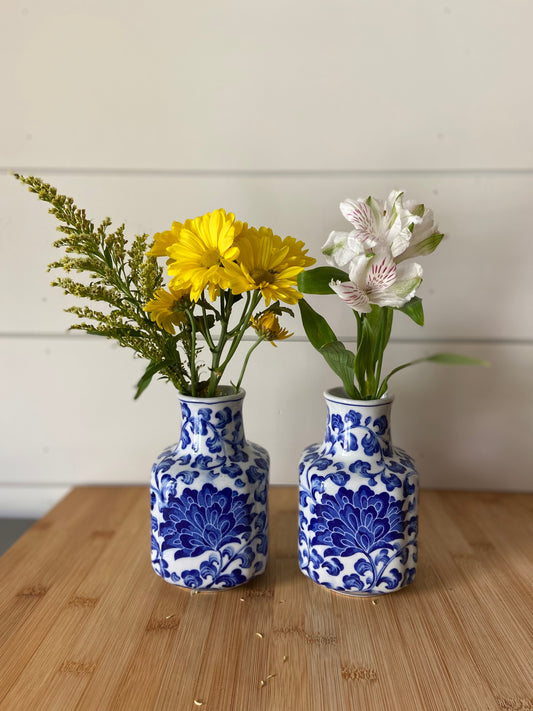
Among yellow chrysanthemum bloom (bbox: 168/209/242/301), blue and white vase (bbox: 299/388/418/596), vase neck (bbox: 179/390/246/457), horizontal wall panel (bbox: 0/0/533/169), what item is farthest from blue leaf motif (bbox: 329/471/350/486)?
horizontal wall panel (bbox: 0/0/533/169)

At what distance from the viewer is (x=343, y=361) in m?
0.62

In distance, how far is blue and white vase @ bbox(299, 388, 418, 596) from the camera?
0.59m

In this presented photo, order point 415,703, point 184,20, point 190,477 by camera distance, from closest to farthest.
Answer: point 415,703 → point 190,477 → point 184,20

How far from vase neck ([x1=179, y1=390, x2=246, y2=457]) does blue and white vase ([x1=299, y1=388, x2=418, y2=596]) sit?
84mm

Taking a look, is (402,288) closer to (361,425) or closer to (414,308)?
(414,308)

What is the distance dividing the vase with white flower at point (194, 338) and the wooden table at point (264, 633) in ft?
0.18

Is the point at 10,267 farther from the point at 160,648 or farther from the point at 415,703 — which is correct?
the point at 415,703

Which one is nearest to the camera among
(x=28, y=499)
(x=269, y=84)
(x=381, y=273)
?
(x=381, y=273)

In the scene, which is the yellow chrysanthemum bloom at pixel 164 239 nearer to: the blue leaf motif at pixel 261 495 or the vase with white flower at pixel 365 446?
the vase with white flower at pixel 365 446

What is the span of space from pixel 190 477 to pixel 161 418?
0.97ft

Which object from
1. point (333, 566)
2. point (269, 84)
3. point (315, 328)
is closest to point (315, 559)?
point (333, 566)

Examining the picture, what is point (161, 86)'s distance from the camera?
32.4 inches

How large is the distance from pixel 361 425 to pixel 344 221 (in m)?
0.33

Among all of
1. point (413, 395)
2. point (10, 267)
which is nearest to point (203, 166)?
point (10, 267)
